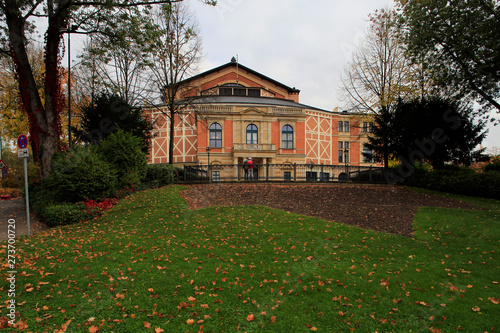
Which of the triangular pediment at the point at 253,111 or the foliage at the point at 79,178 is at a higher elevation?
the triangular pediment at the point at 253,111

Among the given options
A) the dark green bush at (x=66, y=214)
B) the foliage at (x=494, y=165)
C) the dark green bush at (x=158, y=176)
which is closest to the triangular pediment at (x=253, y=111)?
the dark green bush at (x=158, y=176)

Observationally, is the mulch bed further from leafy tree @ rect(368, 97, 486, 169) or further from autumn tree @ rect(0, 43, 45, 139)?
autumn tree @ rect(0, 43, 45, 139)

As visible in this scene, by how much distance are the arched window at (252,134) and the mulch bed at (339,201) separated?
57.1ft

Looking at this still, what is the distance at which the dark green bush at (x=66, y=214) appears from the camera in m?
10.2

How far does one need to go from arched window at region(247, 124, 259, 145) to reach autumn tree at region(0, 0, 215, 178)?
21979 millimetres

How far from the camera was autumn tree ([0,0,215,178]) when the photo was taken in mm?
12148

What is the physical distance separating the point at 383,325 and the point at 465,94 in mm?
16888

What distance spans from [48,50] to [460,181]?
21.3m

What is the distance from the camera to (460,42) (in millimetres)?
14461

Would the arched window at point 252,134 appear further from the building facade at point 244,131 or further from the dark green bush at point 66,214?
the dark green bush at point 66,214

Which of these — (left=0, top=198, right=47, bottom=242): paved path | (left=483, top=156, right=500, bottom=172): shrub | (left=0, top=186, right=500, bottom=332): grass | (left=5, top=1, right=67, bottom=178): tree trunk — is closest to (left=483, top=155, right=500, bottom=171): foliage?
(left=483, top=156, right=500, bottom=172): shrub

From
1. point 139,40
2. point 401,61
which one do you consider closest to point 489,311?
point 139,40

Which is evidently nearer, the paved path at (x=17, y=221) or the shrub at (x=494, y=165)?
the paved path at (x=17, y=221)

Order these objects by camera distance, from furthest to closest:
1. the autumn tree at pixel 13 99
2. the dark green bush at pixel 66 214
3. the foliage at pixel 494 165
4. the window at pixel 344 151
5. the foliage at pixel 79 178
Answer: the window at pixel 344 151
the autumn tree at pixel 13 99
the foliage at pixel 494 165
the foliage at pixel 79 178
the dark green bush at pixel 66 214
